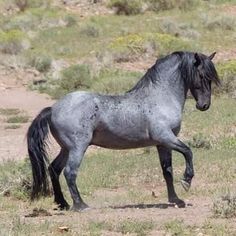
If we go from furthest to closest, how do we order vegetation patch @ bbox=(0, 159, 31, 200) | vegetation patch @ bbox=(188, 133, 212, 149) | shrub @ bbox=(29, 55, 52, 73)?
shrub @ bbox=(29, 55, 52, 73)
vegetation patch @ bbox=(188, 133, 212, 149)
vegetation patch @ bbox=(0, 159, 31, 200)

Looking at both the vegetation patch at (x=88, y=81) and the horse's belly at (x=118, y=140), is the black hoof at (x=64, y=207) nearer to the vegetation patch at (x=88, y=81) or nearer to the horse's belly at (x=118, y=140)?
the horse's belly at (x=118, y=140)

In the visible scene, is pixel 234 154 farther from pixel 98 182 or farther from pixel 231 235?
pixel 231 235

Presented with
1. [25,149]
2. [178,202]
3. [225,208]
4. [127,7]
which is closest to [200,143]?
[25,149]

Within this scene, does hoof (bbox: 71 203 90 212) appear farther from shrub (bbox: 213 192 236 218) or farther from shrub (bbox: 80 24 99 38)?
shrub (bbox: 80 24 99 38)

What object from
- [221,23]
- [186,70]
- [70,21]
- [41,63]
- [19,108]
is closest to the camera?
[186,70]

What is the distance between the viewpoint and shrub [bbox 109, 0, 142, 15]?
44.3 m

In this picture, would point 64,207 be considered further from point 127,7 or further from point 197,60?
point 127,7

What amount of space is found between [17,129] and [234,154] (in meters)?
6.52

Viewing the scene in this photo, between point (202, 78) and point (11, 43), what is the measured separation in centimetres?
2334

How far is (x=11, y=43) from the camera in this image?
105 ft

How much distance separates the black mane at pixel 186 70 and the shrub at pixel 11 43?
2217 centimetres

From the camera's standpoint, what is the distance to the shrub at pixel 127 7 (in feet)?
145

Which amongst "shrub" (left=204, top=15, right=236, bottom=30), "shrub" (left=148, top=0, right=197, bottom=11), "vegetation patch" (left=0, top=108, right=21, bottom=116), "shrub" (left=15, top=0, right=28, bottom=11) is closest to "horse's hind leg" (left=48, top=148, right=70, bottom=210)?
"vegetation patch" (left=0, top=108, right=21, bottom=116)

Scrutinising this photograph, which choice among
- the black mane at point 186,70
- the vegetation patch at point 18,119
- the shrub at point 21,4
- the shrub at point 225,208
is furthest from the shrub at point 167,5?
the shrub at point 225,208
